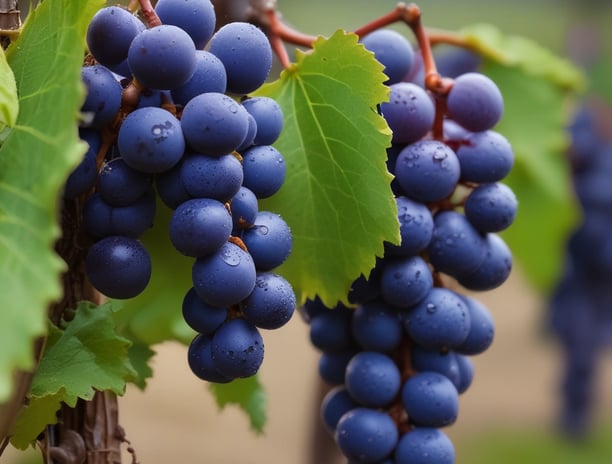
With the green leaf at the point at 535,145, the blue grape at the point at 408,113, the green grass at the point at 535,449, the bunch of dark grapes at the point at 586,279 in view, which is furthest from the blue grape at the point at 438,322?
the green grass at the point at 535,449

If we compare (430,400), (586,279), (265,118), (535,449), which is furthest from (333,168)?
(535,449)

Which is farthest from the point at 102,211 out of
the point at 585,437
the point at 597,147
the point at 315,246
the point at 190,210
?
the point at 585,437

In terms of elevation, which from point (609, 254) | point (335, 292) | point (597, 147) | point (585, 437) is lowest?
point (585, 437)

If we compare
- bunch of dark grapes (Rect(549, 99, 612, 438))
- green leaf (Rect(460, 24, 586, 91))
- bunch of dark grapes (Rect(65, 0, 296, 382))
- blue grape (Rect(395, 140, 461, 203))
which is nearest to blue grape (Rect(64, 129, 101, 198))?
bunch of dark grapes (Rect(65, 0, 296, 382))

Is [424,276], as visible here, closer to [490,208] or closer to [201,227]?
[490,208]

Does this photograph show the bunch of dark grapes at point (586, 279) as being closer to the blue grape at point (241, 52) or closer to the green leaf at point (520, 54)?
the green leaf at point (520, 54)

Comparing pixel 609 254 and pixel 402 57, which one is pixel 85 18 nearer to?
pixel 402 57
